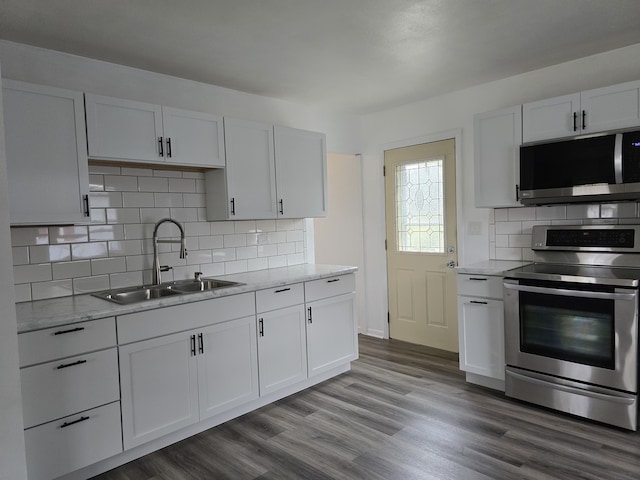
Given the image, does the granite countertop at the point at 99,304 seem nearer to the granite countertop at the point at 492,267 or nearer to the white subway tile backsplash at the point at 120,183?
the white subway tile backsplash at the point at 120,183

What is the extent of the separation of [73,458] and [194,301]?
98cm

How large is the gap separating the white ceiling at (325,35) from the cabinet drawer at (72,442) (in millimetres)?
2087

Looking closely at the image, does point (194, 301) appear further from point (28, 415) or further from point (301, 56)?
point (301, 56)

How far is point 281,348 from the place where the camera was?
312cm

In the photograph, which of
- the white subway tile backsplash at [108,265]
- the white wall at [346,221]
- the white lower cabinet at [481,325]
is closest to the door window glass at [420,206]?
the white wall at [346,221]

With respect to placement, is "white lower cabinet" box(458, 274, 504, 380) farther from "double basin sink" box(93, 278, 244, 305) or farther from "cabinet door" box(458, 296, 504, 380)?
"double basin sink" box(93, 278, 244, 305)

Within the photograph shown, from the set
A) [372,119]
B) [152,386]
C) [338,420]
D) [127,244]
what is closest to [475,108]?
[372,119]

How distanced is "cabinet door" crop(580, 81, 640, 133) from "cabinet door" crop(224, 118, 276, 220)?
2297mm

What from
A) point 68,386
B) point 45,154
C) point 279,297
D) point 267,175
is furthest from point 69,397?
point 267,175

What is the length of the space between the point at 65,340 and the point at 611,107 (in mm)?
3525

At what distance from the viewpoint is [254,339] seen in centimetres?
294

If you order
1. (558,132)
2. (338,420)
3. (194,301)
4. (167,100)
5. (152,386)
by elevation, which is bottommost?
(338,420)

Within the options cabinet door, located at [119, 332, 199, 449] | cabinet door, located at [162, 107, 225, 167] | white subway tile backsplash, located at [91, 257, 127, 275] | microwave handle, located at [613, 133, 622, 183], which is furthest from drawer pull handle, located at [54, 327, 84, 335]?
→ microwave handle, located at [613, 133, 622, 183]

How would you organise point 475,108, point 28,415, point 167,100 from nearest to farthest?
point 28,415 → point 167,100 → point 475,108
